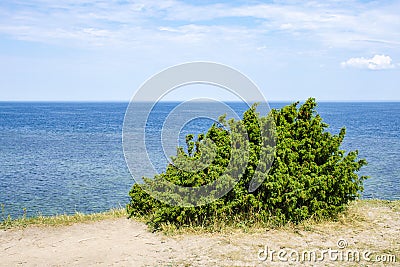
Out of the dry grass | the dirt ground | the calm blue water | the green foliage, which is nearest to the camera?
the dirt ground

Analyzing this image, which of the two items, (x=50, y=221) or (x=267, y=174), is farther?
(x=50, y=221)

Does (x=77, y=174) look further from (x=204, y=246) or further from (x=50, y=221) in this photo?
(x=204, y=246)

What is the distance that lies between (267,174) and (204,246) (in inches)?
101

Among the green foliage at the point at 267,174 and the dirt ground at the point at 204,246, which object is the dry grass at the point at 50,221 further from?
the green foliage at the point at 267,174

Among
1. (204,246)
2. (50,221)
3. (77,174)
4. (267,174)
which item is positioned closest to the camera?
(204,246)

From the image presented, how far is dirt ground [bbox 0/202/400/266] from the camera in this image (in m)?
9.20

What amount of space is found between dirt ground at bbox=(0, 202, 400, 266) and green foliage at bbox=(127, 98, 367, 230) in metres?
0.58

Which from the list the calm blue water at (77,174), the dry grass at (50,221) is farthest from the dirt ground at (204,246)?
the calm blue water at (77,174)

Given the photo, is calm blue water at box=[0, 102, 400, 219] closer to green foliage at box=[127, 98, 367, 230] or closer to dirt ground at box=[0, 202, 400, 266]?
dirt ground at box=[0, 202, 400, 266]

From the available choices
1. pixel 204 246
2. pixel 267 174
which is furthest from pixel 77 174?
pixel 204 246

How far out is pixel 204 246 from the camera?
33.0 ft

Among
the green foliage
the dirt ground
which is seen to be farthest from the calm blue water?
the green foliage

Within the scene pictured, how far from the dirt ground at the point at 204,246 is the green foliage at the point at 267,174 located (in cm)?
58

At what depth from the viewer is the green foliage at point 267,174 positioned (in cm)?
1130
